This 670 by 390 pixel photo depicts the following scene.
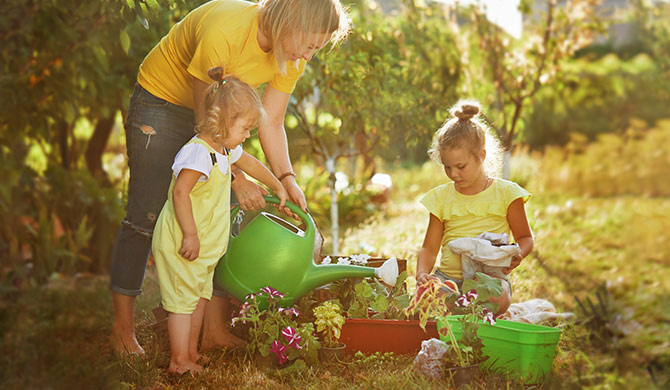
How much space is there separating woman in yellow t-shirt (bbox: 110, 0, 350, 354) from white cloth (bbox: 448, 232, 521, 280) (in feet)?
A: 2.10

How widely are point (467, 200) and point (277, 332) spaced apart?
96 cm

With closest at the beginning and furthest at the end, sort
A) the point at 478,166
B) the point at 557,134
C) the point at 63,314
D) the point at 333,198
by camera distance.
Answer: the point at 478,166 < the point at 63,314 < the point at 333,198 < the point at 557,134

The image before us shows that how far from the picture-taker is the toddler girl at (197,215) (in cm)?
201

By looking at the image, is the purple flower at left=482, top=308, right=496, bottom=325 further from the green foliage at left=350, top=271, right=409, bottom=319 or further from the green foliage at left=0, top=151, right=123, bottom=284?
the green foliage at left=0, top=151, right=123, bottom=284

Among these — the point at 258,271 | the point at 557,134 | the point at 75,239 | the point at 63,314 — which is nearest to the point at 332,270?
the point at 258,271

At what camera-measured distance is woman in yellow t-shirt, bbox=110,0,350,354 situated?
2033 mm

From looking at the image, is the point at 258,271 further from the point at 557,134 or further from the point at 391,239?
the point at 557,134

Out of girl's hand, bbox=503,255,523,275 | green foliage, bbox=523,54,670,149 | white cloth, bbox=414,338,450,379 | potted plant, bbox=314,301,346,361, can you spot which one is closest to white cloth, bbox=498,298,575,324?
girl's hand, bbox=503,255,523,275

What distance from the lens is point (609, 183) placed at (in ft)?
23.7

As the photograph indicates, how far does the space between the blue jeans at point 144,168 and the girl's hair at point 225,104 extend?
24 cm

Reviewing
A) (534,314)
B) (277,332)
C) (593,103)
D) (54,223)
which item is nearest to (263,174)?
(277,332)

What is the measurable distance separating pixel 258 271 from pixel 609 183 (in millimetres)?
6117

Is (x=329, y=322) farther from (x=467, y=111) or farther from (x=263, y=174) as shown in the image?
(x=467, y=111)

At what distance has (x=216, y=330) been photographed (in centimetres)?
235
